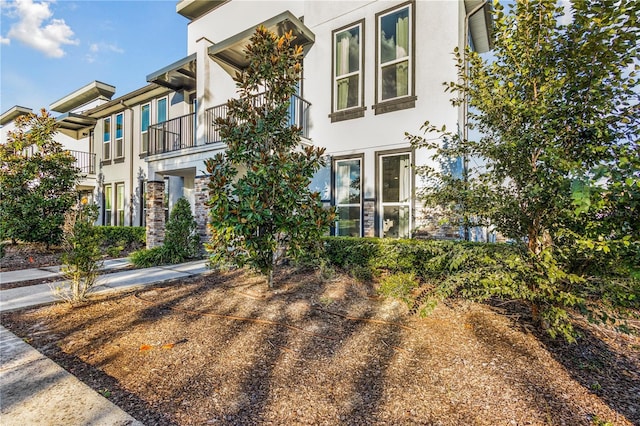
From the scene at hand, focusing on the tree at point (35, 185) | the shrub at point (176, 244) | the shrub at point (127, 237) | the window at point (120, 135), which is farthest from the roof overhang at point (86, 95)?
the shrub at point (176, 244)

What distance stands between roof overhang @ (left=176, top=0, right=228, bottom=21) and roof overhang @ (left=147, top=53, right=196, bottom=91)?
227 cm

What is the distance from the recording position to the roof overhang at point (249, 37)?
7.55 meters

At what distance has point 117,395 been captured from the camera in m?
2.20

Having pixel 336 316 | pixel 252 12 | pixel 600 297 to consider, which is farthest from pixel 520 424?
Result: pixel 252 12

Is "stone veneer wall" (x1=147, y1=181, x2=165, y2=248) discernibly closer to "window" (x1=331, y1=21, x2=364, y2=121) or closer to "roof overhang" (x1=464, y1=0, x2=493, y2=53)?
"window" (x1=331, y1=21, x2=364, y2=121)

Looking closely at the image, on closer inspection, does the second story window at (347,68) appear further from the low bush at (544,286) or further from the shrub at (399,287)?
the low bush at (544,286)

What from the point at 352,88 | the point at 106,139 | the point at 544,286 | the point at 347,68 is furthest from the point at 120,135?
the point at 544,286

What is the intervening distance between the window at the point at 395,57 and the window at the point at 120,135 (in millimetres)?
12376

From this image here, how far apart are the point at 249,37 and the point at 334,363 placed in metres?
7.71

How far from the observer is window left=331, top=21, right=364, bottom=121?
7500 mm

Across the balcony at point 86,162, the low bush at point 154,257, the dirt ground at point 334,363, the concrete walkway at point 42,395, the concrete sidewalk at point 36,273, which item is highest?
the balcony at point 86,162

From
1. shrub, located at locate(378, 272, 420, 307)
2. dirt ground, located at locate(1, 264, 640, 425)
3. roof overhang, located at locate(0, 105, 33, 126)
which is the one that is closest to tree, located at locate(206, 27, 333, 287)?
dirt ground, located at locate(1, 264, 640, 425)

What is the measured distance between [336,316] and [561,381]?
221cm

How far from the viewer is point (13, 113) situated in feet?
63.3
